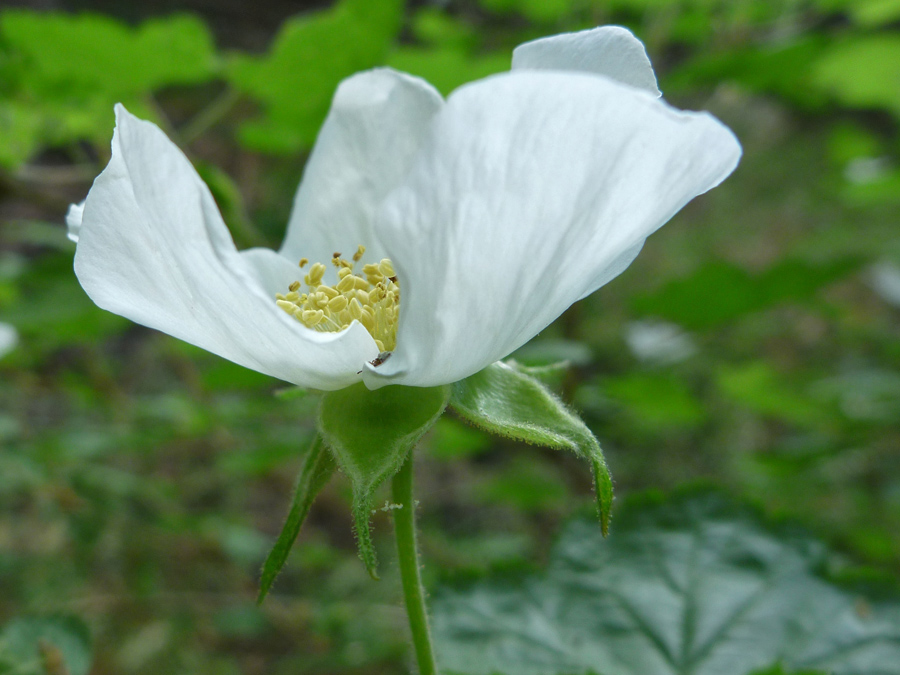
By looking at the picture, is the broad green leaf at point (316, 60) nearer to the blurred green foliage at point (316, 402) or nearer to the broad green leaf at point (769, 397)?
the blurred green foliage at point (316, 402)

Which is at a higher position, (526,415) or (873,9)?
(873,9)

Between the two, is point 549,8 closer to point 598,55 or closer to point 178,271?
point 598,55

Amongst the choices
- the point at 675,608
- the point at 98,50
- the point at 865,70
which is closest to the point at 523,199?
the point at 675,608

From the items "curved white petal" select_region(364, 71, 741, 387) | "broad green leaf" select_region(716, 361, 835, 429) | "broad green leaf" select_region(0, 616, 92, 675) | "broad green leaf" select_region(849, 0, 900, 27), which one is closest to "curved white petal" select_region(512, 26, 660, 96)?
"curved white petal" select_region(364, 71, 741, 387)

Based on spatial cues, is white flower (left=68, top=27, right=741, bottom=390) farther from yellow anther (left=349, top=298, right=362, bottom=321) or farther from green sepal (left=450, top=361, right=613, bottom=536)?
yellow anther (left=349, top=298, right=362, bottom=321)

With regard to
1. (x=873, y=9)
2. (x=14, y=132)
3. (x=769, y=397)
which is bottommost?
(x=769, y=397)

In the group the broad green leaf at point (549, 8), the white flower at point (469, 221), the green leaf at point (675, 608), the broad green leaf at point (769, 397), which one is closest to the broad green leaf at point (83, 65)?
the broad green leaf at point (549, 8)
